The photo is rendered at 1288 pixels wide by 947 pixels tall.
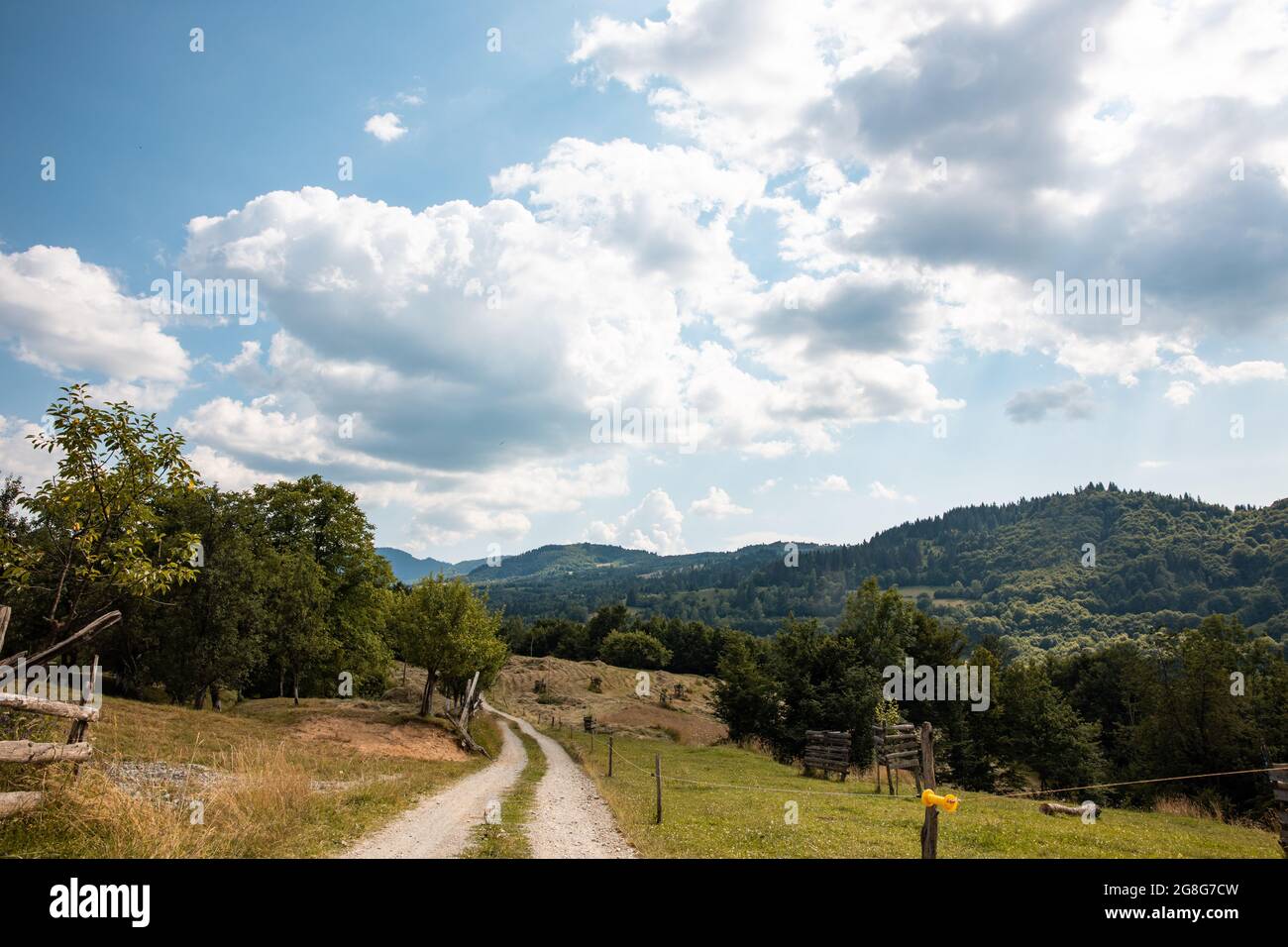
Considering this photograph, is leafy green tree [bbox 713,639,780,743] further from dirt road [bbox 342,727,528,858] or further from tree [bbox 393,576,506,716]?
dirt road [bbox 342,727,528,858]

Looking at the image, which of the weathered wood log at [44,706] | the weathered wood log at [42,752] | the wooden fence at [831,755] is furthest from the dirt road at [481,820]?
the wooden fence at [831,755]

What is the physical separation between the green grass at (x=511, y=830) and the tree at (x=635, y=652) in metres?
107

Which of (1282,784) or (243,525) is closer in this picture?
(1282,784)

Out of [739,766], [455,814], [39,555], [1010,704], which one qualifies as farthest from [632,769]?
[1010,704]

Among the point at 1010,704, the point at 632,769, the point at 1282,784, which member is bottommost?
the point at 1010,704

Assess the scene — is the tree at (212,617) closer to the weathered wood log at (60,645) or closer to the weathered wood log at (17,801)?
the weathered wood log at (17,801)

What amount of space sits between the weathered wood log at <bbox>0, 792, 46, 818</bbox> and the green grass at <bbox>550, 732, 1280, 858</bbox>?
9.62 meters

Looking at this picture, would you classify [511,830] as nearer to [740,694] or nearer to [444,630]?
[444,630]

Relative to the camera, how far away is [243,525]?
145 ft

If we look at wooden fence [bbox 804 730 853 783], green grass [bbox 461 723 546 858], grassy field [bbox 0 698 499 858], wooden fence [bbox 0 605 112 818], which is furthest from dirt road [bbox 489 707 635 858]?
wooden fence [bbox 804 730 853 783]
